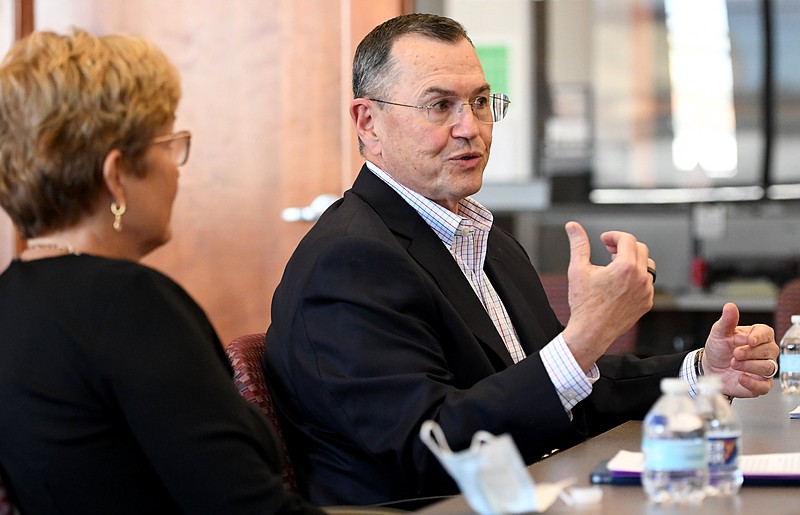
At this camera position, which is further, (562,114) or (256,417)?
(562,114)

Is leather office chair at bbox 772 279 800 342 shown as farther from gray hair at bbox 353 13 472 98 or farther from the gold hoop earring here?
the gold hoop earring

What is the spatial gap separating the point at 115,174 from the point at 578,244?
24.8 inches

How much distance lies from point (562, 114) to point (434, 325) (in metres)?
3.64

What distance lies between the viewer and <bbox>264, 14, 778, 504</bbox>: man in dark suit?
1639mm

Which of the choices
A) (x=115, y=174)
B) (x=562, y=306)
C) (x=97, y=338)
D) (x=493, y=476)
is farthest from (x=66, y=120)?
(x=562, y=306)

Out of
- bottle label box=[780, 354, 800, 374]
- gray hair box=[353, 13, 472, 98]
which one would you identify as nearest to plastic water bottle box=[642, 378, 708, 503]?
gray hair box=[353, 13, 472, 98]

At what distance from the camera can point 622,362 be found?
2244 millimetres

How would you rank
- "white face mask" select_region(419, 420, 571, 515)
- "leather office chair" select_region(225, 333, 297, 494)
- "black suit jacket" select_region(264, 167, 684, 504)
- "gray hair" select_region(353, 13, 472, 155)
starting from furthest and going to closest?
1. "gray hair" select_region(353, 13, 472, 155)
2. "leather office chair" select_region(225, 333, 297, 494)
3. "black suit jacket" select_region(264, 167, 684, 504)
4. "white face mask" select_region(419, 420, 571, 515)

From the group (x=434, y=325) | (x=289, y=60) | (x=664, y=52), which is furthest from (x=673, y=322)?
(x=434, y=325)


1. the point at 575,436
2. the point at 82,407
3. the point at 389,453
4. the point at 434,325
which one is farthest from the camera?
the point at 575,436

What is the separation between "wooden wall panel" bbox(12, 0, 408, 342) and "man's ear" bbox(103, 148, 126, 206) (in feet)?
8.53

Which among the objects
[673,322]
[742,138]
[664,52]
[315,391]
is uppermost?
[664,52]

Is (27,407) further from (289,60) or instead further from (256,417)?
(289,60)

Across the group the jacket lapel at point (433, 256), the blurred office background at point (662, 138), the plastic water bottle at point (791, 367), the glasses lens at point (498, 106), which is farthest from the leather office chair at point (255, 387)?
the blurred office background at point (662, 138)
